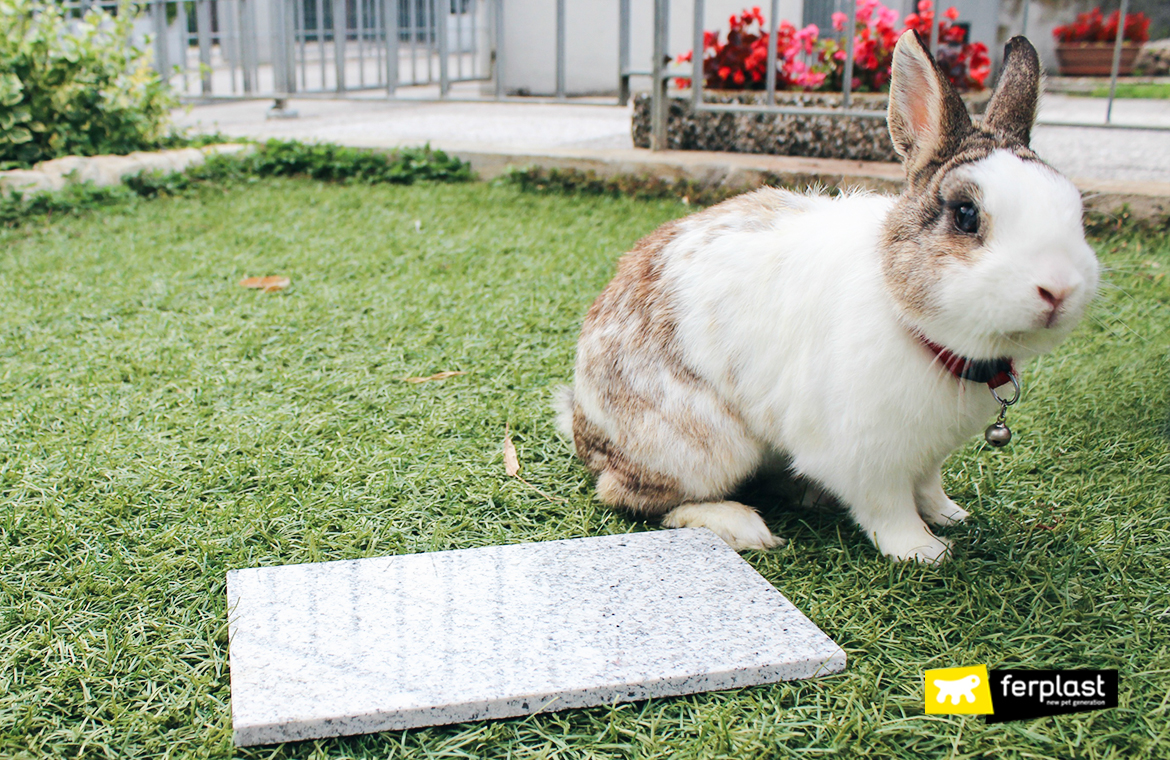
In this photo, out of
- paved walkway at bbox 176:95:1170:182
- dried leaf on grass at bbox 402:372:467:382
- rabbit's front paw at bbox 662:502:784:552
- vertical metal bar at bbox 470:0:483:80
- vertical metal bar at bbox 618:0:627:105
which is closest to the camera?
rabbit's front paw at bbox 662:502:784:552

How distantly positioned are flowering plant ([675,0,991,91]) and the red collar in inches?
179

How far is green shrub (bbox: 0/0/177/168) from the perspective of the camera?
19.1ft

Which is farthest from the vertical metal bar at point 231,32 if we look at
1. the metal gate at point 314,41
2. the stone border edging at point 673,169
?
the stone border edging at point 673,169

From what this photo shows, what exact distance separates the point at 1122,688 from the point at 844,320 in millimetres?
861

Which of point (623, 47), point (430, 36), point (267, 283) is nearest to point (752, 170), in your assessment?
point (623, 47)

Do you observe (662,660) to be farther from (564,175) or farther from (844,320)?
(564,175)

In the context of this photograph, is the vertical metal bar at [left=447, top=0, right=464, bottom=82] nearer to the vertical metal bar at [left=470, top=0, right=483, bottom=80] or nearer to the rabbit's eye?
the vertical metal bar at [left=470, top=0, right=483, bottom=80]

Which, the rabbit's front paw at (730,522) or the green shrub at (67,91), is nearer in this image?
the rabbit's front paw at (730,522)

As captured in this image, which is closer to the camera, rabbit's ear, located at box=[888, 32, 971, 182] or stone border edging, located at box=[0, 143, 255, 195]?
rabbit's ear, located at box=[888, 32, 971, 182]

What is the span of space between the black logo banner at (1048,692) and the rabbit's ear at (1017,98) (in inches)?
40.6

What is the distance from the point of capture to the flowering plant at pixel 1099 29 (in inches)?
576

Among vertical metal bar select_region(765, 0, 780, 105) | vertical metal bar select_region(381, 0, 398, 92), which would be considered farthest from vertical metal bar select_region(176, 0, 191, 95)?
vertical metal bar select_region(765, 0, 780, 105)

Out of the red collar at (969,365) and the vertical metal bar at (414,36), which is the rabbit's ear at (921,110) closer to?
the red collar at (969,365)

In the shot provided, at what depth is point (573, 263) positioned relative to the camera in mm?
4461
